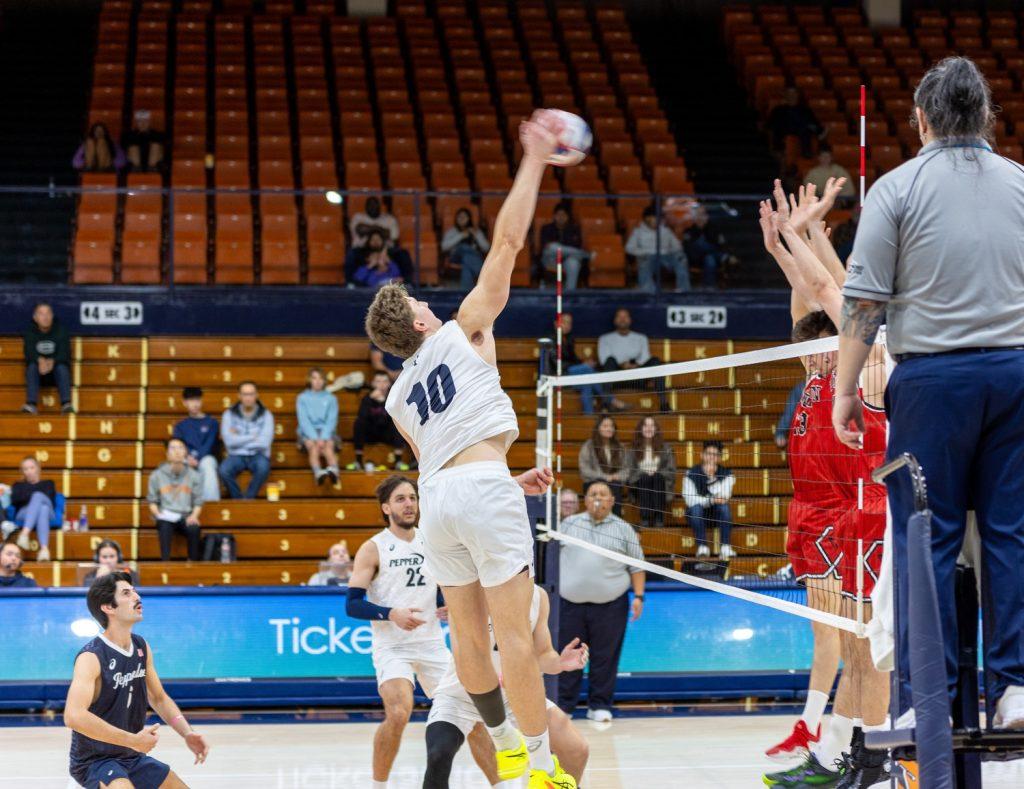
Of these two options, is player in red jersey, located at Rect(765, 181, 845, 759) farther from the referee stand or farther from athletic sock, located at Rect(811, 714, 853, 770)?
the referee stand

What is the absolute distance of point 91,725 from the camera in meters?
7.02

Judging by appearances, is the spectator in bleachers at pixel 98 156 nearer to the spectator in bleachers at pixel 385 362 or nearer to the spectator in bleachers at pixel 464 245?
the spectator in bleachers at pixel 385 362

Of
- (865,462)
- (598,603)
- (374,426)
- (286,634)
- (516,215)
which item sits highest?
(516,215)

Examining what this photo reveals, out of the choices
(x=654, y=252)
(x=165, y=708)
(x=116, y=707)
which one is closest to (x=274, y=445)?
(x=654, y=252)

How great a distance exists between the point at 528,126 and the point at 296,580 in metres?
10.0

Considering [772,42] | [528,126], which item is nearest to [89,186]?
[772,42]

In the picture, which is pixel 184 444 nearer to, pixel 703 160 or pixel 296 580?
pixel 296 580

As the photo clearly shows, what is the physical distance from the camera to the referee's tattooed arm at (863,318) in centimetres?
367

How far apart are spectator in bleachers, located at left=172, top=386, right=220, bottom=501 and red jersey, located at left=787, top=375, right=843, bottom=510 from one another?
908 centimetres

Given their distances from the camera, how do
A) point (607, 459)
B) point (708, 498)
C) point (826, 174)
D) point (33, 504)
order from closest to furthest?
1. point (708, 498)
2. point (607, 459)
3. point (33, 504)
4. point (826, 174)

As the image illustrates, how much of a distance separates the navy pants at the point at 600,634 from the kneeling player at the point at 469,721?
436 centimetres

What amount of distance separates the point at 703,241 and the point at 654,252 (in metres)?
0.60

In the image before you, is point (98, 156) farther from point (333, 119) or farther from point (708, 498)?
point (708, 498)

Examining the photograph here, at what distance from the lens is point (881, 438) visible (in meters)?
6.09
